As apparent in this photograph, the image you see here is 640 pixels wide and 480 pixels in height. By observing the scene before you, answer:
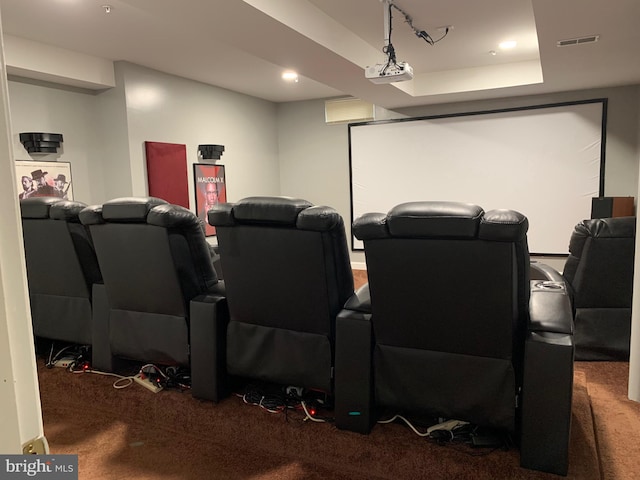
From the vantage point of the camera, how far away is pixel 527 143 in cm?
629

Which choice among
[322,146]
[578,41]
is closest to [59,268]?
[578,41]

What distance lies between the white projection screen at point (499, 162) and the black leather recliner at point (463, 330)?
4.54 meters

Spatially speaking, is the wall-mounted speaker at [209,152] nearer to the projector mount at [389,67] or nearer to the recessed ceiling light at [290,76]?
the recessed ceiling light at [290,76]

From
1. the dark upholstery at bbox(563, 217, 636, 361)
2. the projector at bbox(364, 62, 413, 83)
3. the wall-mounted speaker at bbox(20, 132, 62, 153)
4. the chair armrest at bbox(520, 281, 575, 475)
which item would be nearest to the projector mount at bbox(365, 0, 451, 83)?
the projector at bbox(364, 62, 413, 83)

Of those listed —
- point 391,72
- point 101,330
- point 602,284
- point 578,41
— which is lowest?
point 101,330

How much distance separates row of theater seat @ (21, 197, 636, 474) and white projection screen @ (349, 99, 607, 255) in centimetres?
391

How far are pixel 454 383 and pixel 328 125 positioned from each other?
239 inches

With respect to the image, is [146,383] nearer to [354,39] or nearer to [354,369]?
[354,369]

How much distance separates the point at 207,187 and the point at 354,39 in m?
2.95

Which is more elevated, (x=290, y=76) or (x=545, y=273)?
(x=290, y=76)

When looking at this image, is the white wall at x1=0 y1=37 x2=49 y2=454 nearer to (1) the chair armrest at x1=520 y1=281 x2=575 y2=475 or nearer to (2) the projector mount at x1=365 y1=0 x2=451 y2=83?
(1) the chair armrest at x1=520 y1=281 x2=575 y2=475

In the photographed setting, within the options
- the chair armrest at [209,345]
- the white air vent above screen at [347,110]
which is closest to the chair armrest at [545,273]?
the chair armrest at [209,345]

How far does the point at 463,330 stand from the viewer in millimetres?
2000

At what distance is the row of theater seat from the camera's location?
190cm
